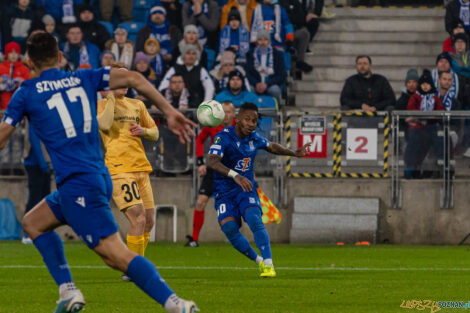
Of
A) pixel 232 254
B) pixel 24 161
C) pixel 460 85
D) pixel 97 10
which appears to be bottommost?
pixel 232 254

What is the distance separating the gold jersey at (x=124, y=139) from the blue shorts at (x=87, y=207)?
4927mm

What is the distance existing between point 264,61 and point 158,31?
269 cm

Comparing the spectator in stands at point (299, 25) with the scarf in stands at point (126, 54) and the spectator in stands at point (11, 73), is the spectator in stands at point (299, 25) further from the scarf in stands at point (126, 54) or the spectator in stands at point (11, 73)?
the spectator in stands at point (11, 73)

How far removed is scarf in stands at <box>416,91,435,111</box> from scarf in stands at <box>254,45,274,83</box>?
297 cm

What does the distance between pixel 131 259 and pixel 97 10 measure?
17088 millimetres

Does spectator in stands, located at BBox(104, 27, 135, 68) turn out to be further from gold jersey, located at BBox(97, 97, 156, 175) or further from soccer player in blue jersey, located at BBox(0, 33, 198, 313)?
soccer player in blue jersey, located at BBox(0, 33, 198, 313)

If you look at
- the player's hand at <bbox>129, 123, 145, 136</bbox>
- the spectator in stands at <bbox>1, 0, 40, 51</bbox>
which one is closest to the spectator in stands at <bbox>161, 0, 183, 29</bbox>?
the spectator in stands at <bbox>1, 0, 40, 51</bbox>

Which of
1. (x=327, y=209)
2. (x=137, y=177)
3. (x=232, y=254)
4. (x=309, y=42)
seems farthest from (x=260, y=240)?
(x=309, y=42)

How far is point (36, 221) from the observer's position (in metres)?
7.98

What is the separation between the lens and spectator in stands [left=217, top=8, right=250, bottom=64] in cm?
2144

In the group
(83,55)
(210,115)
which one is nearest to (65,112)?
(210,115)

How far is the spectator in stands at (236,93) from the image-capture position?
62.4 feet

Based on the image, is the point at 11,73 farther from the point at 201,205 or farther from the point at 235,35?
the point at 201,205

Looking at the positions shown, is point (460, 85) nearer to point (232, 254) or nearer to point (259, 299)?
point (232, 254)
